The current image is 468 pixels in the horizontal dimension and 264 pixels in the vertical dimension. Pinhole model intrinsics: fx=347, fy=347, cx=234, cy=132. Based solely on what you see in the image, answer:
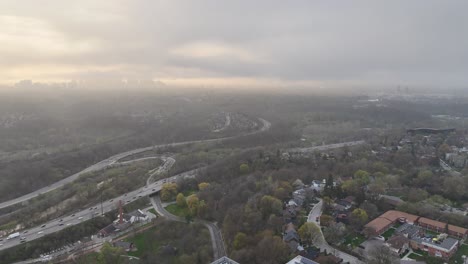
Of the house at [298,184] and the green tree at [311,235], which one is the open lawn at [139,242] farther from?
the house at [298,184]

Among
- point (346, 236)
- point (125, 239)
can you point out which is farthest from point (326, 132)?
point (125, 239)

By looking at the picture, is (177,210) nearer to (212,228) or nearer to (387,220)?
(212,228)

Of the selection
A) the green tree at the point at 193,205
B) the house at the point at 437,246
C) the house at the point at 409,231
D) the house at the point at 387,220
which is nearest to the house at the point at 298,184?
the house at the point at 387,220

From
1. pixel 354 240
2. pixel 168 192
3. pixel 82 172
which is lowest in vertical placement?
pixel 82 172

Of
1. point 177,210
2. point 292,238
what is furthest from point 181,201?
point 292,238

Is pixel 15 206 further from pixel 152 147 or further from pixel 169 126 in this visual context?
pixel 169 126
